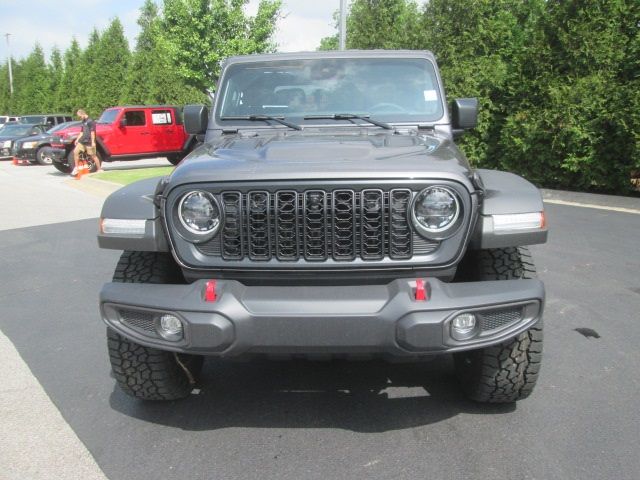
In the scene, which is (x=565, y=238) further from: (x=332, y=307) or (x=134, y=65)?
(x=134, y=65)

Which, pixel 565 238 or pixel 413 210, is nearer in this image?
pixel 413 210

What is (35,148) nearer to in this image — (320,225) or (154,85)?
(154,85)

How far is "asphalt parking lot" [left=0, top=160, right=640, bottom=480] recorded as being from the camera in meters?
2.83

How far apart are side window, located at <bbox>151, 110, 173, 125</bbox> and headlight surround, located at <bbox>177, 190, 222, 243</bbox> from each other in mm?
19137

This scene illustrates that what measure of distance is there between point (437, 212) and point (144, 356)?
1614mm

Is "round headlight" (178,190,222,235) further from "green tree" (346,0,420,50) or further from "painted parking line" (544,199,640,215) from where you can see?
"green tree" (346,0,420,50)

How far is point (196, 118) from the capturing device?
4.19 m

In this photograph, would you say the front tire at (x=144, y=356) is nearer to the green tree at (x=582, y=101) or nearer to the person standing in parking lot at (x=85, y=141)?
the green tree at (x=582, y=101)

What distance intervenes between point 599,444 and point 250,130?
8.43 ft

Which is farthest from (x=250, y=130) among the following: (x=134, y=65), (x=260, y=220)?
(x=134, y=65)

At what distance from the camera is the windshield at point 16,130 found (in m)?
28.1

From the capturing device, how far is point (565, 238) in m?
7.98

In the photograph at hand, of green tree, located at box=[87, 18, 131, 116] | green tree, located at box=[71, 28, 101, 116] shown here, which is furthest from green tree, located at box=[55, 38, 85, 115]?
green tree, located at box=[87, 18, 131, 116]

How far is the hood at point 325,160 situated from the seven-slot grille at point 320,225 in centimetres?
8
